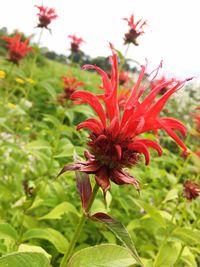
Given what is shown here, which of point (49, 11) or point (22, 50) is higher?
point (49, 11)

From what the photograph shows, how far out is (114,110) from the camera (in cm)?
133

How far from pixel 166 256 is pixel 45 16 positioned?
251 cm

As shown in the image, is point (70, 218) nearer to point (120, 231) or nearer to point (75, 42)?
point (120, 231)

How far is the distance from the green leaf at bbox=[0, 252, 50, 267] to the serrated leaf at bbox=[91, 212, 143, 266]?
20 cm

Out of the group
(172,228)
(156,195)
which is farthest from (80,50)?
(172,228)

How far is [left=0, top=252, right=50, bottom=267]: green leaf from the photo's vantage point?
38.4 inches

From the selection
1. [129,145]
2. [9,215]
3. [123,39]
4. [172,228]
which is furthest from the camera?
[123,39]

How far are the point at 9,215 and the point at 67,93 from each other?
118 cm

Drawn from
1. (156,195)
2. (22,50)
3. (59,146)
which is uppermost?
(22,50)

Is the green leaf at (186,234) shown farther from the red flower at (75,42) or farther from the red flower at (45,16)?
the red flower at (75,42)

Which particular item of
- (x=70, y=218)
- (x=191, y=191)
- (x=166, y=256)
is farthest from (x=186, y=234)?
(x=70, y=218)

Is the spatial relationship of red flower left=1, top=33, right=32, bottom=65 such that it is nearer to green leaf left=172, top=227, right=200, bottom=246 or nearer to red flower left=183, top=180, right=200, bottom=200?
red flower left=183, top=180, right=200, bottom=200

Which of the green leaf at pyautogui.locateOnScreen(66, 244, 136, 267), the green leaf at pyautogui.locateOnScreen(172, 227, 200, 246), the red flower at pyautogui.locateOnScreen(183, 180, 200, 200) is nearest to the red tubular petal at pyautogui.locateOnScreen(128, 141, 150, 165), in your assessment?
the green leaf at pyautogui.locateOnScreen(66, 244, 136, 267)

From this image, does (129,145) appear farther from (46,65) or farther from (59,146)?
(46,65)
